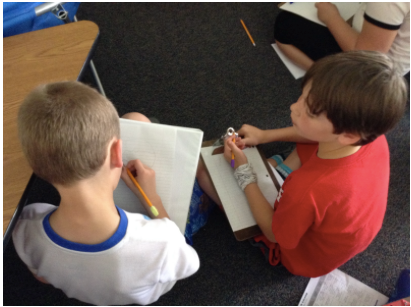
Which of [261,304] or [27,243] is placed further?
[261,304]

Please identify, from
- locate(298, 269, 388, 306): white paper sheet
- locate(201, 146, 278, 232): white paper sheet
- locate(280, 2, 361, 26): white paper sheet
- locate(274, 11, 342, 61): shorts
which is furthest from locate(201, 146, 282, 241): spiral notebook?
locate(280, 2, 361, 26): white paper sheet

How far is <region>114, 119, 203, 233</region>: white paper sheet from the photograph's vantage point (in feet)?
2.52

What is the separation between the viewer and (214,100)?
1.40 metres

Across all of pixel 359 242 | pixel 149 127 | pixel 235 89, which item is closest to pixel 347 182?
pixel 359 242

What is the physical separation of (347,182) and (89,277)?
585mm

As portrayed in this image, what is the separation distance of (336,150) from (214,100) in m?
0.76

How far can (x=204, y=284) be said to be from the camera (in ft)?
3.57

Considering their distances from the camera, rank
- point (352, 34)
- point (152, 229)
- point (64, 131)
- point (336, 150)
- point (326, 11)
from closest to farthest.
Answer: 1. point (64, 131)
2. point (152, 229)
3. point (336, 150)
4. point (352, 34)
5. point (326, 11)

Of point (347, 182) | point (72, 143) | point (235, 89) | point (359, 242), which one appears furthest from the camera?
point (235, 89)

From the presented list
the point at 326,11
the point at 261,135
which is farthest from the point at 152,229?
the point at 326,11

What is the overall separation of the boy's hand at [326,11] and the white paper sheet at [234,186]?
0.73 m

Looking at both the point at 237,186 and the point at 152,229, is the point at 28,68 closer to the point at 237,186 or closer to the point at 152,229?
the point at 152,229

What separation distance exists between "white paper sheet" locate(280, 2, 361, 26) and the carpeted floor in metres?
0.20

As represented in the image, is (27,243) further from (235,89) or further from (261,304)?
(235,89)
